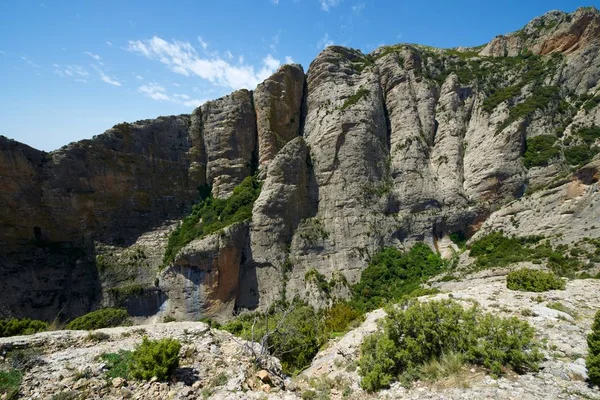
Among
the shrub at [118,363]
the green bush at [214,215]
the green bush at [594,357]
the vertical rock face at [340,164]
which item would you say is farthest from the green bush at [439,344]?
the green bush at [214,215]

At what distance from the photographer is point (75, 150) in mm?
37750

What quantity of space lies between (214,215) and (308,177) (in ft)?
44.5

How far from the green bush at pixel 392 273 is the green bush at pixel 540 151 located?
15.5m

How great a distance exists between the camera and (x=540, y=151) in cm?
3600

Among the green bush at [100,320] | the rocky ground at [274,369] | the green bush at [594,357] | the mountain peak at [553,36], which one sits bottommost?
the green bush at [100,320]

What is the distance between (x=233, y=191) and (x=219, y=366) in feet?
111

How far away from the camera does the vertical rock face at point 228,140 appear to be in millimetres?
44781

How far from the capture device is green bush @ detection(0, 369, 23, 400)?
8.42m

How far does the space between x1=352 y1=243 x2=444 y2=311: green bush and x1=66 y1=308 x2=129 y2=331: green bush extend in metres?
23.1

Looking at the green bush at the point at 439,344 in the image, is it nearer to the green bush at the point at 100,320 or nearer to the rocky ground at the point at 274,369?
the rocky ground at the point at 274,369

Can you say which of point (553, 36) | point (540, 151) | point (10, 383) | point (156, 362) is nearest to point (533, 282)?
point (156, 362)

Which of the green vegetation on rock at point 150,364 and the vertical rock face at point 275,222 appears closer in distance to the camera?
the green vegetation on rock at point 150,364

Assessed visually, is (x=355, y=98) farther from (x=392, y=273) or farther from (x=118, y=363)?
(x=118, y=363)

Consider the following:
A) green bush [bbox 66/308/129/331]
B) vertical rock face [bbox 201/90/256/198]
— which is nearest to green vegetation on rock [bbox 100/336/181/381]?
green bush [bbox 66/308/129/331]
